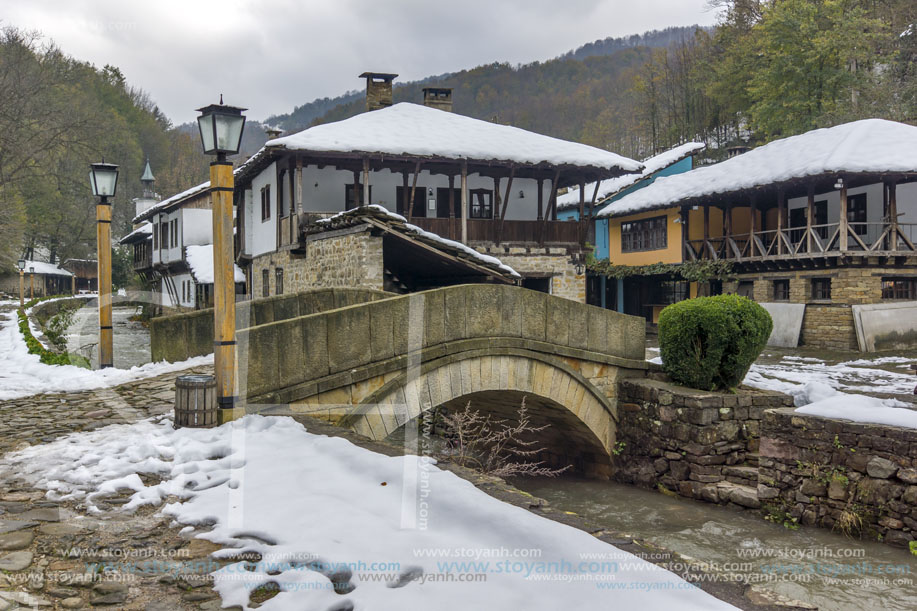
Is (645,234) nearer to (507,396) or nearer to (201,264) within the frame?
(201,264)

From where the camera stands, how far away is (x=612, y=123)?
50.7 metres

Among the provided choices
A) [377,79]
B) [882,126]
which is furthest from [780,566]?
[377,79]

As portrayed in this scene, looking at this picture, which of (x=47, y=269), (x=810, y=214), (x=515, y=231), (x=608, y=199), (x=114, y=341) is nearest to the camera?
(x=114, y=341)

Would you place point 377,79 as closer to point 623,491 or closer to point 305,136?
point 305,136

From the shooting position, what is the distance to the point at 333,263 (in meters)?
14.5

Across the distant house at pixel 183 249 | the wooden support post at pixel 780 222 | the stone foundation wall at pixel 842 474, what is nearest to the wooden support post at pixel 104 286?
the stone foundation wall at pixel 842 474

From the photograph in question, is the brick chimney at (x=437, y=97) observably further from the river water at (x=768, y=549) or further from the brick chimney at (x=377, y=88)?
the river water at (x=768, y=549)

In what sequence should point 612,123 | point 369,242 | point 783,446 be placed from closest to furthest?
point 783,446
point 369,242
point 612,123

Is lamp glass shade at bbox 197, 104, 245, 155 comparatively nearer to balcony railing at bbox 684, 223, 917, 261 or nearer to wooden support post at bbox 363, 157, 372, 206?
wooden support post at bbox 363, 157, 372, 206

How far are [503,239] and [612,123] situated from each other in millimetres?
35259

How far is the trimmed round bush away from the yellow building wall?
46.0 feet

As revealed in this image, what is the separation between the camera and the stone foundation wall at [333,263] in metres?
12.8

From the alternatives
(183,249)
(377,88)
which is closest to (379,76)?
(377,88)

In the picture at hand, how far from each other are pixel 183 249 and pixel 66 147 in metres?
5.98
